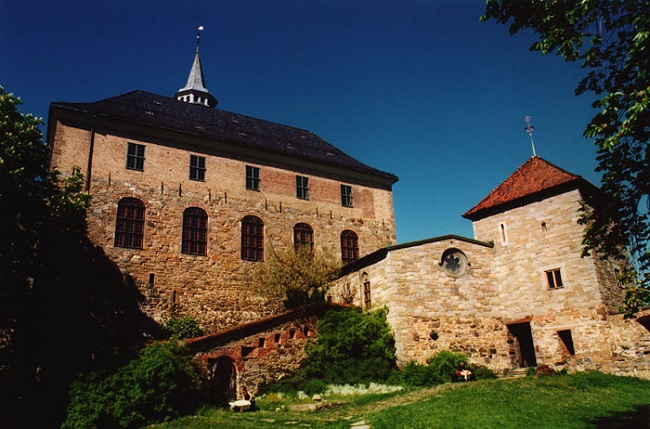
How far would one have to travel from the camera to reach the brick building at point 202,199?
66.9 feet

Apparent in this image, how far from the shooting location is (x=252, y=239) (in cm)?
2353

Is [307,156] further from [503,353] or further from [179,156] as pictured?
[503,353]

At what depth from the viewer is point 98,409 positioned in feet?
41.4

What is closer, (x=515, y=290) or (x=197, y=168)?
(x=515, y=290)

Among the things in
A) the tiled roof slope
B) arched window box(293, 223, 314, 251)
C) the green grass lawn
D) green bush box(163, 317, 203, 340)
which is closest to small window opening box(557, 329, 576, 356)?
the green grass lawn

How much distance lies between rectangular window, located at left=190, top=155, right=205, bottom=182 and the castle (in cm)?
5

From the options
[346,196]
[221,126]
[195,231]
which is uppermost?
[221,126]

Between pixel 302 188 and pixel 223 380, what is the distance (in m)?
12.0

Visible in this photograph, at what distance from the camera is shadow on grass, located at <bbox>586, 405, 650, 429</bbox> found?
9.40 metres

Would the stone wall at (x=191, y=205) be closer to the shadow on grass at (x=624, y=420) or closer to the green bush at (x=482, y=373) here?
the green bush at (x=482, y=373)

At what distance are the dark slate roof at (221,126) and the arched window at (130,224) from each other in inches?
156

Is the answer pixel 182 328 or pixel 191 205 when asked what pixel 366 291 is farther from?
pixel 191 205

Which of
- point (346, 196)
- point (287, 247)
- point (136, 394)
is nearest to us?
point (136, 394)

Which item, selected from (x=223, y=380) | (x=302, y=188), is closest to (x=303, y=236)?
(x=302, y=188)
